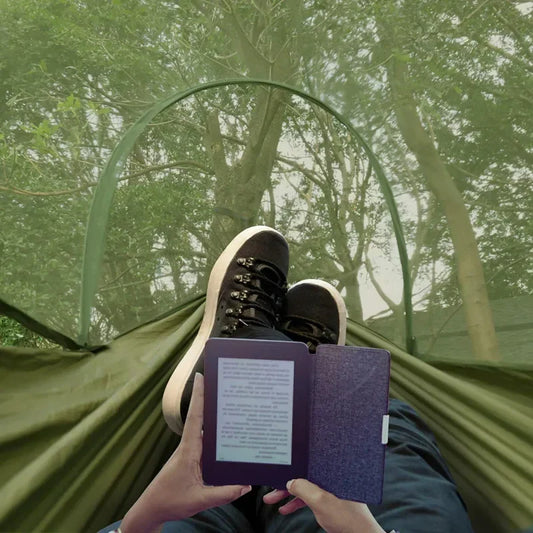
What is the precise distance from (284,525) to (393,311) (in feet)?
1.46

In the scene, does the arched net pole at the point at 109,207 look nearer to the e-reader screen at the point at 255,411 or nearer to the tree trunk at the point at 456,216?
the tree trunk at the point at 456,216

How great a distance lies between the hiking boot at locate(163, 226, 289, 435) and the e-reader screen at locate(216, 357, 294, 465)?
0.23 metres

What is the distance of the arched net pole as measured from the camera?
32.4 inches

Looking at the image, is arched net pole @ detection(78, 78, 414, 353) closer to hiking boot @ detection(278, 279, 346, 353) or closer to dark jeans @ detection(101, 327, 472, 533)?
hiking boot @ detection(278, 279, 346, 353)

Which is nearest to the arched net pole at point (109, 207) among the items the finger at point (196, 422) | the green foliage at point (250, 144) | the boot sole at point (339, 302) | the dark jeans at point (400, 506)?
the green foliage at point (250, 144)

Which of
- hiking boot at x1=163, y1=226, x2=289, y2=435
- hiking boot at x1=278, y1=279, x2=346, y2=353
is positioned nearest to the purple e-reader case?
hiking boot at x1=163, y1=226, x2=289, y2=435

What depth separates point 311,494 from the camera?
40 centimetres

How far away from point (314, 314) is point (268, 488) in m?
0.27

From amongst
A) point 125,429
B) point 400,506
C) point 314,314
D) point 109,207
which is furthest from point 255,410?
point 109,207

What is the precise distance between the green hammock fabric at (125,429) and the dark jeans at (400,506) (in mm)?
71

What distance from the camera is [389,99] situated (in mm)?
837

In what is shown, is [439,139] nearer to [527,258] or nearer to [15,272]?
[527,258]

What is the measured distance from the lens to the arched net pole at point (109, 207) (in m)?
0.82

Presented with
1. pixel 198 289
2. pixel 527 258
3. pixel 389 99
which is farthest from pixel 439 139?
pixel 198 289
